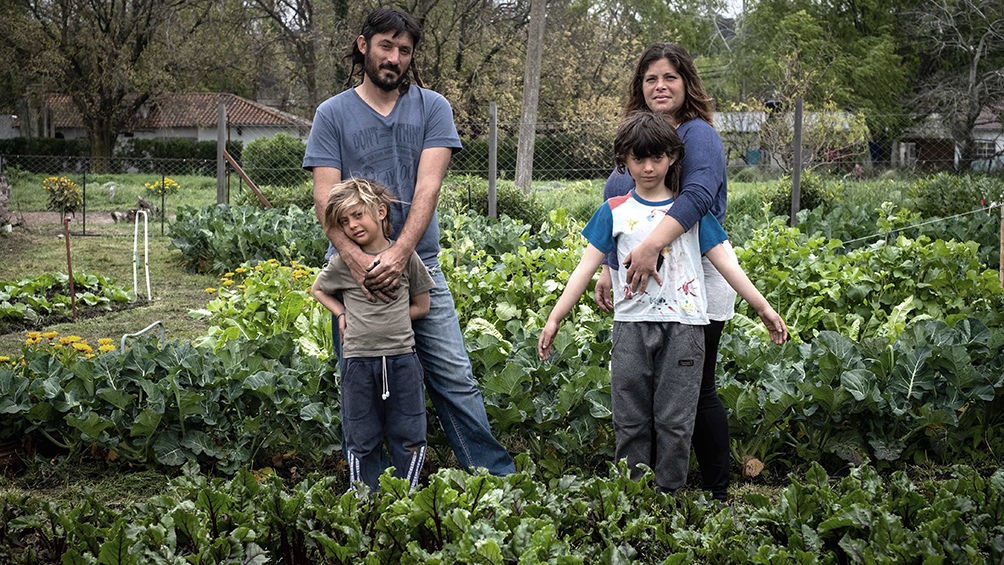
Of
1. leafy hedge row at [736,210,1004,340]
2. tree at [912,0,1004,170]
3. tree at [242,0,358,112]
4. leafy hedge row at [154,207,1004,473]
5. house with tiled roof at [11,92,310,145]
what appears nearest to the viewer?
leafy hedge row at [154,207,1004,473]

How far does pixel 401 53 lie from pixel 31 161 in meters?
36.0

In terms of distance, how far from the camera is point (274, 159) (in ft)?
68.5

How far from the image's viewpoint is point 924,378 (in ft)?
13.2

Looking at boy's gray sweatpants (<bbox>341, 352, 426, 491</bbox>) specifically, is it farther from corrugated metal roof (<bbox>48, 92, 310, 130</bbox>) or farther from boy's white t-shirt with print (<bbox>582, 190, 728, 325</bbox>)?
corrugated metal roof (<bbox>48, 92, 310, 130</bbox>)

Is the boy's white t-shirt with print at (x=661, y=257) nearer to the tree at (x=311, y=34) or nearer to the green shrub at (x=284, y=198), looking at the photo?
the green shrub at (x=284, y=198)

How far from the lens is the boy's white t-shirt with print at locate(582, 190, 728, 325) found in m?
3.15

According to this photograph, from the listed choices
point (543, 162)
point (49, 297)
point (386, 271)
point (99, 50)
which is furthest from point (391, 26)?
point (99, 50)

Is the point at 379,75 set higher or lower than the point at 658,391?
higher

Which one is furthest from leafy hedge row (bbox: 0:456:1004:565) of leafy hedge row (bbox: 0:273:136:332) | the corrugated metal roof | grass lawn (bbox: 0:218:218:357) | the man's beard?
the corrugated metal roof

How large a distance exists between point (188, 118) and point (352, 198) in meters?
41.5

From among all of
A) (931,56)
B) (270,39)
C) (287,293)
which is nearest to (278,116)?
(270,39)

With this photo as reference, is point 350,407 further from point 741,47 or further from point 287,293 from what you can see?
point 741,47

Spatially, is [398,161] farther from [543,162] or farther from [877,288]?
[543,162]

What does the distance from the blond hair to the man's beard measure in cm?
32
